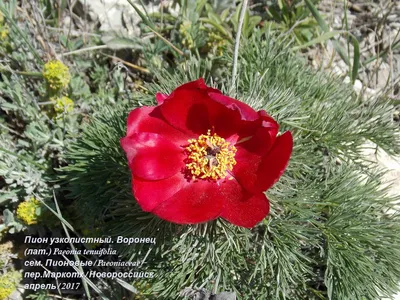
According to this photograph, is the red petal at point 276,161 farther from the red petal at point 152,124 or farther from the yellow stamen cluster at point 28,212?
the yellow stamen cluster at point 28,212

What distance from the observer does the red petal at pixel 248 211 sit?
1175 millimetres

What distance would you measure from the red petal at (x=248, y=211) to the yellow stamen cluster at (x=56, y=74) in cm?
102

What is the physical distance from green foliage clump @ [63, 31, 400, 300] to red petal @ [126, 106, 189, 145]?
7.6 inches

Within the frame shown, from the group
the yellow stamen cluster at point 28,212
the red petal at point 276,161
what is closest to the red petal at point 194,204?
the red petal at point 276,161

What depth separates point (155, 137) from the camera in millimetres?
1354

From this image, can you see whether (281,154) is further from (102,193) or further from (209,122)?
(102,193)

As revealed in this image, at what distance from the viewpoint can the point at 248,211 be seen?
1.21 m

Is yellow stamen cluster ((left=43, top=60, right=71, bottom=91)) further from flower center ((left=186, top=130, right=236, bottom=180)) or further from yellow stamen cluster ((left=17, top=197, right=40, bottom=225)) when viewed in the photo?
flower center ((left=186, top=130, right=236, bottom=180))

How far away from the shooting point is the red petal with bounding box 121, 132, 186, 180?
1.21m

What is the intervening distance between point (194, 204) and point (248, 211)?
17 centimetres

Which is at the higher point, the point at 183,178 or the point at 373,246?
the point at 183,178

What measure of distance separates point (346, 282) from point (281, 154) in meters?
0.56

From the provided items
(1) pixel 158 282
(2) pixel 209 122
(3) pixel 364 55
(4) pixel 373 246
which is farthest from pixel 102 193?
(3) pixel 364 55

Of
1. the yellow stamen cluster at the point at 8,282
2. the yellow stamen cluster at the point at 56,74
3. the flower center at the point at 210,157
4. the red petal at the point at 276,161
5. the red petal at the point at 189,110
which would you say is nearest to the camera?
the red petal at the point at 276,161
